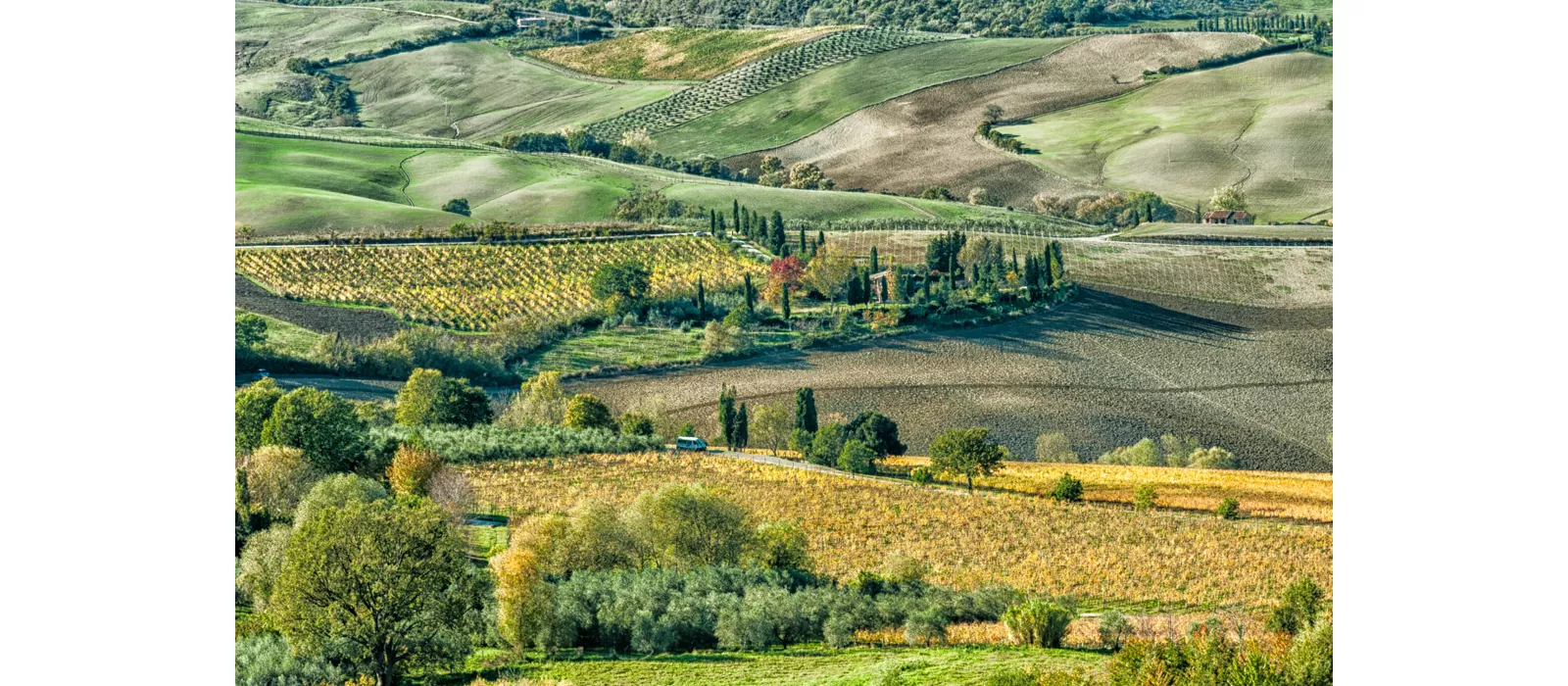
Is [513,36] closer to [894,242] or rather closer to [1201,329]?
[894,242]

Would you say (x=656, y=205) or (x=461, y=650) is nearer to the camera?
(x=461, y=650)

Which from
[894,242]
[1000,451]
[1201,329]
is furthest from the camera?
[894,242]

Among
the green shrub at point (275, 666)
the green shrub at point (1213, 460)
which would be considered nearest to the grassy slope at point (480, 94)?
the green shrub at point (275, 666)

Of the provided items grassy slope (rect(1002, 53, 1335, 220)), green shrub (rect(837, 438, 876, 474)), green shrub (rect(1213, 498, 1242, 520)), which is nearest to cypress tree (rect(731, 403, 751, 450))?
green shrub (rect(837, 438, 876, 474))

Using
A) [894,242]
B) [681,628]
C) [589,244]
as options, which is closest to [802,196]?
[894,242]

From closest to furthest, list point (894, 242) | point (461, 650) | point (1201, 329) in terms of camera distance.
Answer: point (461, 650), point (1201, 329), point (894, 242)

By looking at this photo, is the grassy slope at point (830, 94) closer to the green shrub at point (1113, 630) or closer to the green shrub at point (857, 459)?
the green shrub at point (857, 459)

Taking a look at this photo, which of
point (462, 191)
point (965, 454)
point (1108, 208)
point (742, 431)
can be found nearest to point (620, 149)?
point (462, 191)

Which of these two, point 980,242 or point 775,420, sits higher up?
point 980,242
